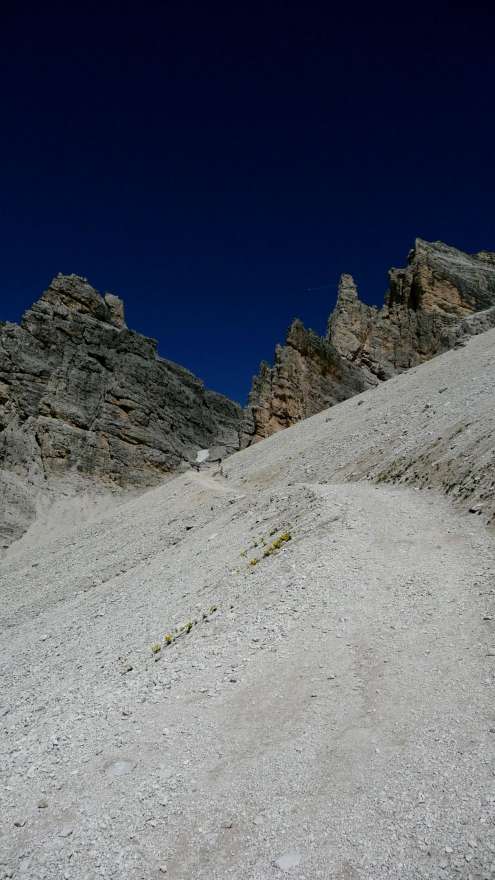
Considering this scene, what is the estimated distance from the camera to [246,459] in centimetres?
3903

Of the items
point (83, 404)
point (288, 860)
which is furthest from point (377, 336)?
point (288, 860)

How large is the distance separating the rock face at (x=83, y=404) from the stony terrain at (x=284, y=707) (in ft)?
115

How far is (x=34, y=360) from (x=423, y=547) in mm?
51071

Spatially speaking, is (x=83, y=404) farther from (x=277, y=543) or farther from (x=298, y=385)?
(x=277, y=543)

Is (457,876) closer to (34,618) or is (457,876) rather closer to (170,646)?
(170,646)

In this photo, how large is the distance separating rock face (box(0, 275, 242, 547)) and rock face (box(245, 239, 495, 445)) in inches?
351

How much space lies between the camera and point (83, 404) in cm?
5359

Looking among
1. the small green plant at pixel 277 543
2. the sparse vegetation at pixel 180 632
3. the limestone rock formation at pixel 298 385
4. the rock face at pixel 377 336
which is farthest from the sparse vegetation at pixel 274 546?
the rock face at pixel 377 336

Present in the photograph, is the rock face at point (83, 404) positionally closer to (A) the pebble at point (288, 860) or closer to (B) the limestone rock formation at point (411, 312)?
(B) the limestone rock formation at point (411, 312)

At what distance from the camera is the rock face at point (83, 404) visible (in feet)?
157

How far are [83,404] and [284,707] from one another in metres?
51.1

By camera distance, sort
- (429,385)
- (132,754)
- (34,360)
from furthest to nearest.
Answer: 1. (34,360)
2. (429,385)
3. (132,754)

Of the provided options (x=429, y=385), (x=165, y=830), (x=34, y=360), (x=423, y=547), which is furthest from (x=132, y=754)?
(x=34, y=360)

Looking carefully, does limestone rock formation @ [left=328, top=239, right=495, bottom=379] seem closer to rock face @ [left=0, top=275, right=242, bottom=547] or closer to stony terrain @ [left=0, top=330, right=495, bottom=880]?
rock face @ [left=0, top=275, right=242, bottom=547]
